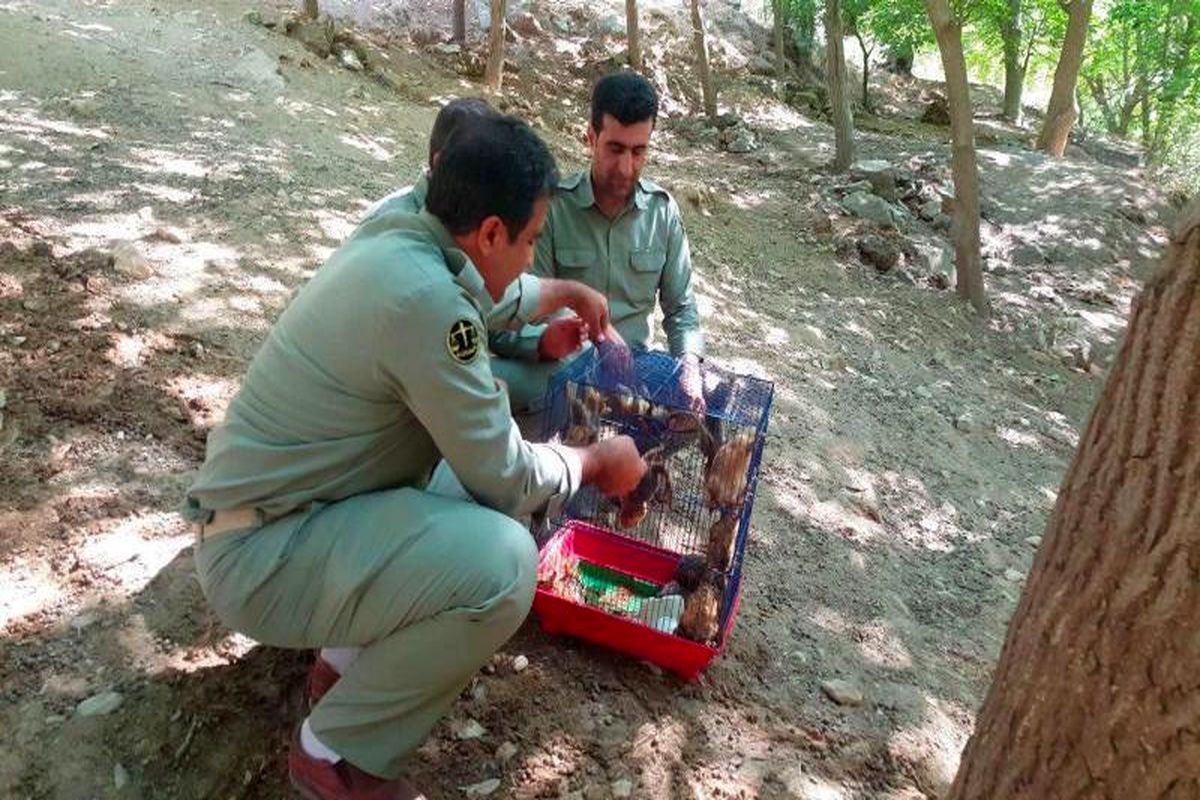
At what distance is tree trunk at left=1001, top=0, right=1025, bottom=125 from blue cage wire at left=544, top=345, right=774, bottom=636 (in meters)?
14.0

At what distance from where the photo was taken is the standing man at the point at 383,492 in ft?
5.81

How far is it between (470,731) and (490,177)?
1.36 metres

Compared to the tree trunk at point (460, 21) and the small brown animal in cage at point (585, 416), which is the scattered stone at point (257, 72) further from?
the small brown animal in cage at point (585, 416)

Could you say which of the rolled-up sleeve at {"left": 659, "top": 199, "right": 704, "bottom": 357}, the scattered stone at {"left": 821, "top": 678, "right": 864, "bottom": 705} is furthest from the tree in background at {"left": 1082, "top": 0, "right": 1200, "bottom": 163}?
the scattered stone at {"left": 821, "top": 678, "right": 864, "bottom": 705}

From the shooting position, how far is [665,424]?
8.70 ft

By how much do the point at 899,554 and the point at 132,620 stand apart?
289 cm

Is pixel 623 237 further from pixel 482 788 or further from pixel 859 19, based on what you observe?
pixel 859 19

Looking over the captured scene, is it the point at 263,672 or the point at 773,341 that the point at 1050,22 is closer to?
the point at 773,341

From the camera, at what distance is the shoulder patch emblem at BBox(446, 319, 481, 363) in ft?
5.72

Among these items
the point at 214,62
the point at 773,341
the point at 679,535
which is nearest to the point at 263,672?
the point at 679,535

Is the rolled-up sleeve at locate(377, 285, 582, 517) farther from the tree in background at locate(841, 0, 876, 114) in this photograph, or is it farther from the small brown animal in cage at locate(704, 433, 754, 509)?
the tree in background at locate(841, 0, 876, 114)

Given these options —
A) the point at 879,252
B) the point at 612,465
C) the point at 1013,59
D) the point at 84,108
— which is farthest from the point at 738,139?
the point at 612,465

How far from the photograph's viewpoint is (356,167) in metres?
6.75

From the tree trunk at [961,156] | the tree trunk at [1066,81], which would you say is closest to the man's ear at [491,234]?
the tree trunk at [961,156]
